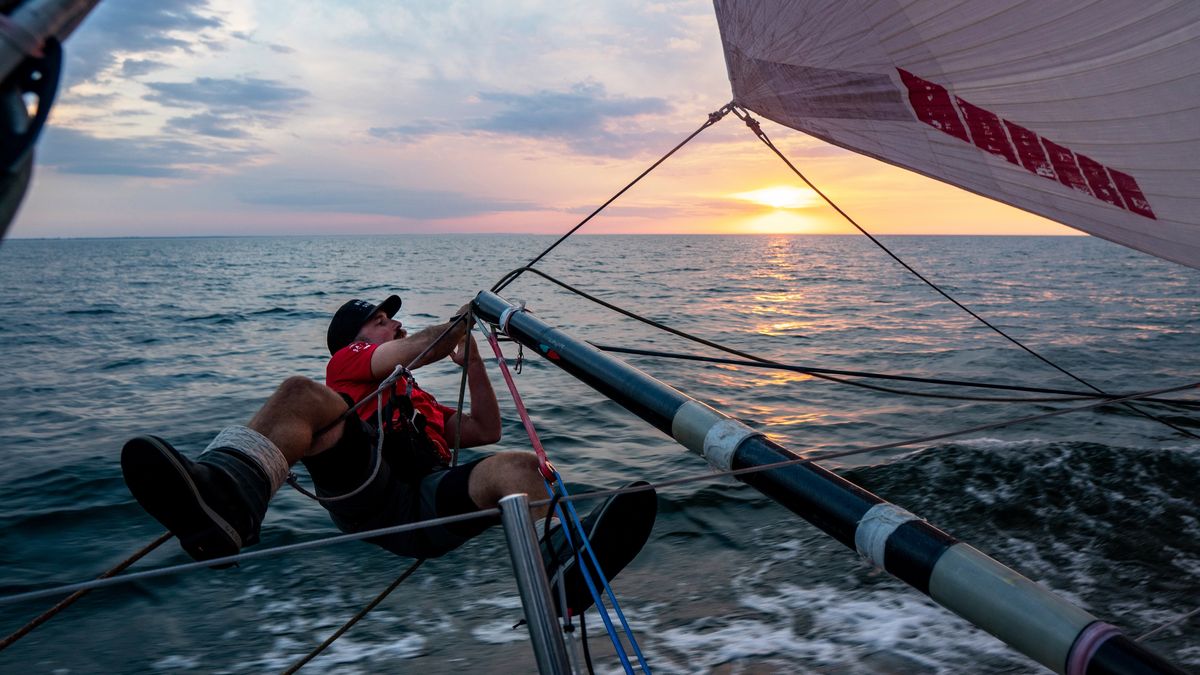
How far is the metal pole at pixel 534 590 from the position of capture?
1634 millimetres

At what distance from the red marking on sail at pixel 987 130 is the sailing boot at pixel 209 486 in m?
3.04

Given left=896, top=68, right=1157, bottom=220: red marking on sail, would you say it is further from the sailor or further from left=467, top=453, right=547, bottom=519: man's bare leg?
left=467, top=453, right=547, bottom=519: man's bare leg

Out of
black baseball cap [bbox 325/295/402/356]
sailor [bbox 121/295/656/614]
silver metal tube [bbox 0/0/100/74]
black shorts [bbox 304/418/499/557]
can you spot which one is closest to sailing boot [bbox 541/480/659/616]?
sailor [bbox 121/295/656/614]

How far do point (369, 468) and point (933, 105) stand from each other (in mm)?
2939

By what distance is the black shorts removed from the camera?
3.14m

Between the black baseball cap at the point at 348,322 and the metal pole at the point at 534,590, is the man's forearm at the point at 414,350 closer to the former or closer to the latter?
the black baseball cap at the point at 348,322

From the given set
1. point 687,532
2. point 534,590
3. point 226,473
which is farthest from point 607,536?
point 687,532

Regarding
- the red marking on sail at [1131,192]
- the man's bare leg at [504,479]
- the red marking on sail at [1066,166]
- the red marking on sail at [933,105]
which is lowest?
the man's bare leg at [504,479]

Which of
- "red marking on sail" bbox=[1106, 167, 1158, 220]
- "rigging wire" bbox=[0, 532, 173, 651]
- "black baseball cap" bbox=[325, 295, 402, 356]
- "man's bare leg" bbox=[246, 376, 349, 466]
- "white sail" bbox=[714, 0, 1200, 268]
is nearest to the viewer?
"rigging wire" bbox=[0, 532, 173, 651]

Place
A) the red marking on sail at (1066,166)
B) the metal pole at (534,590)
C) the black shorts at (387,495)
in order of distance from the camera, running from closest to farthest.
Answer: the metal pole at (534,590)
the red marking on sail at (1066,166)
the black shorts at (387,495)

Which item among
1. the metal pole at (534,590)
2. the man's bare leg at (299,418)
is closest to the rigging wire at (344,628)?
the man's bare leg at (299,418)

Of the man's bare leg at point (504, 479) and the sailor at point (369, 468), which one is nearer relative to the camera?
the sailor at point (369, 468)

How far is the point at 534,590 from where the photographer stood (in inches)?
64.6

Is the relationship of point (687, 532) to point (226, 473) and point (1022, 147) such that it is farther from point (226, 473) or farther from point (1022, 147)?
point (226, 473)
